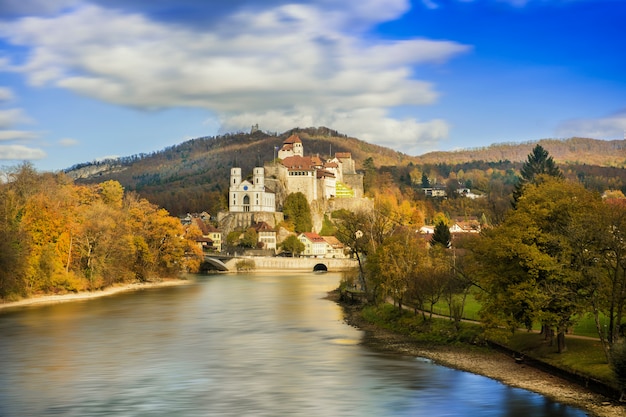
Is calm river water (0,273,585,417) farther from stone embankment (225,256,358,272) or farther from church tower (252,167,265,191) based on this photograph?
church tower (252,167,265,191)

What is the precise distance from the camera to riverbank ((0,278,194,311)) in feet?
209

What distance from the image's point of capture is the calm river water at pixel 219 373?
2733cm

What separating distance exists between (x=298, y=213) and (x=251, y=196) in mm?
10168

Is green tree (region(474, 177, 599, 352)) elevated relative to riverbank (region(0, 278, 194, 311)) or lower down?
elevated

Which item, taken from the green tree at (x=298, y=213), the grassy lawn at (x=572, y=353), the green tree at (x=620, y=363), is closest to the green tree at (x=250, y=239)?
the green tree at (x=298, y=213)

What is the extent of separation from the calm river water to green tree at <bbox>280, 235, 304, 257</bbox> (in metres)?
85.7

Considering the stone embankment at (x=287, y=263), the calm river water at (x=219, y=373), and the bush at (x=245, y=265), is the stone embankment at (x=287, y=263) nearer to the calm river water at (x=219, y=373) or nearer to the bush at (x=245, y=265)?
the bush at (x=245, y=265)

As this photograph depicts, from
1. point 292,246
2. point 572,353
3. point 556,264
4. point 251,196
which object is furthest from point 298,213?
point 572,353

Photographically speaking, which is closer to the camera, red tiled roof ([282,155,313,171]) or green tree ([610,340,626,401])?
green tree ([610,340,626,401])

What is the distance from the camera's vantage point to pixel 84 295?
73000 mm

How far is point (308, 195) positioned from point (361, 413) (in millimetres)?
132468

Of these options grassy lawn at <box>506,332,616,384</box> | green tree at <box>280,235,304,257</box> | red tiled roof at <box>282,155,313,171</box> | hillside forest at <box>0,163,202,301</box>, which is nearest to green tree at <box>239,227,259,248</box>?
green tree at <box>280,235,304,257</box>

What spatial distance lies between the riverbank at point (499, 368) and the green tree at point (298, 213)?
340ft

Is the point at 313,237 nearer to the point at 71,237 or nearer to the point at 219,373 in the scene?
the point at 71,237
